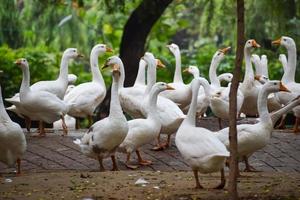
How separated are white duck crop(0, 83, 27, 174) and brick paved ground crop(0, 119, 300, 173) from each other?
779 mm

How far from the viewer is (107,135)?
10.9 metres

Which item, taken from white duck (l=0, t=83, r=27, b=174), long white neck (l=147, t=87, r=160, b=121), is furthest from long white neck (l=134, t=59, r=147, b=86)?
white duck (l=0, t=83, r=27, b=174)

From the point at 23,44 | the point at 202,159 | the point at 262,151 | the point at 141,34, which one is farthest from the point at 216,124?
the point at 23,44

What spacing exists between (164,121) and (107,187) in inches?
127

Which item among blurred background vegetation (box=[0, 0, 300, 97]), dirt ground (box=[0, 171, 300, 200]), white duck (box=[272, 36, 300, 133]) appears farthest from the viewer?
blurred background vegetation (box=[0, 0, 300, 97])

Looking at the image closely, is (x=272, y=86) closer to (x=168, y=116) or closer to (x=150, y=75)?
(x=168, y=116)

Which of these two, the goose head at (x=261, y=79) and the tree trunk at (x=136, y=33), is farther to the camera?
the tree trunk at (x=136, y=33)

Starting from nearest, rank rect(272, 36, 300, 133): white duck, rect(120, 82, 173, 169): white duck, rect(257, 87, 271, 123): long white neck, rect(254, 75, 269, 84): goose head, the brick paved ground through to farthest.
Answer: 1. rect(257, 87, 271, 123): long white neck
2. rect(120, 82, 173, 169): white duck
3. the brick paved ground
4. rect(272, 36, 300, 133): white duck
5. rect(254, 75, 269, 84): goose head

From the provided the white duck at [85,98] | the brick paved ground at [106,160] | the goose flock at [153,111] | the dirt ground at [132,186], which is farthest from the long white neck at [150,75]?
the dirt ground at [132,186]

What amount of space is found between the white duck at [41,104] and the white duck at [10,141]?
2159mm

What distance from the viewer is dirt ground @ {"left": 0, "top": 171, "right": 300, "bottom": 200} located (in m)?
8.64

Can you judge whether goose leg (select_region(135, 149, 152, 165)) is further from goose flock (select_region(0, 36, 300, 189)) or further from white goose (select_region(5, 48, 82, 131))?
white goose (select_region(5, 48, 82, 131))

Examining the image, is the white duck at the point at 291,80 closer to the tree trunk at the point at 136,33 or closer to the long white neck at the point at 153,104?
the long white neck at the point at 153,104

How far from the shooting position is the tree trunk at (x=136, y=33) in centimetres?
1594
